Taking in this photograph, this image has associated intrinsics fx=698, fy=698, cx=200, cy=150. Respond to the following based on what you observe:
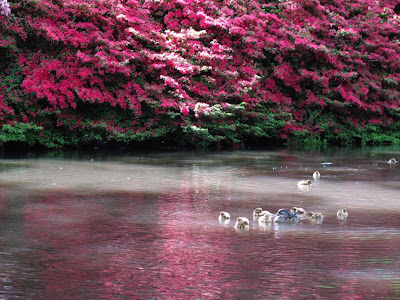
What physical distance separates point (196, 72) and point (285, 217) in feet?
40.6

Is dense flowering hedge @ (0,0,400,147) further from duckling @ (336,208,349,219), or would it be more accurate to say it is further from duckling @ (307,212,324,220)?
duckling @ (307,212,324,220)

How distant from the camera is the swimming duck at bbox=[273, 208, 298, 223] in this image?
8.67 metres

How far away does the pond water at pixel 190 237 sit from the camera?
5.91m

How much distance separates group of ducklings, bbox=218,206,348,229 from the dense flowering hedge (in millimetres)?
11176

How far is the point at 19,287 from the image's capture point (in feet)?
19.0

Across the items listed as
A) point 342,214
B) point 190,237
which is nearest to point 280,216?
point 342,214

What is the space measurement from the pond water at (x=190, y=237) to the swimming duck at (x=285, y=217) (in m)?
0.13

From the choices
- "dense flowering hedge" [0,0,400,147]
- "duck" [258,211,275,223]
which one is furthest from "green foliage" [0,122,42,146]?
"duck" [258,211,275,223]

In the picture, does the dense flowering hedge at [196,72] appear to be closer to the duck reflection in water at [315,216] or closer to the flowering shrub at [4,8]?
the flowering shrub at [4,8]

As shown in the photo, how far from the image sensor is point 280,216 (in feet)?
28.5

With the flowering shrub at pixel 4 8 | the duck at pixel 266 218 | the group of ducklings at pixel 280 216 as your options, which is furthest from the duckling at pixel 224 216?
the flowering shrub at pixel 4 8

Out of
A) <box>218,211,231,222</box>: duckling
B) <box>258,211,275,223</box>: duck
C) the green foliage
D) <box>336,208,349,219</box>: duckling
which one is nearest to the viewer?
<box>258,211,275,223</box>: duck

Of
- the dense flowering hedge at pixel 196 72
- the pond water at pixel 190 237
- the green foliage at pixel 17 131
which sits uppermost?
the dense flowering hedge at pixel 196 72

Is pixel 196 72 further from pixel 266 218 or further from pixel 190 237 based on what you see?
pixel 190 237
